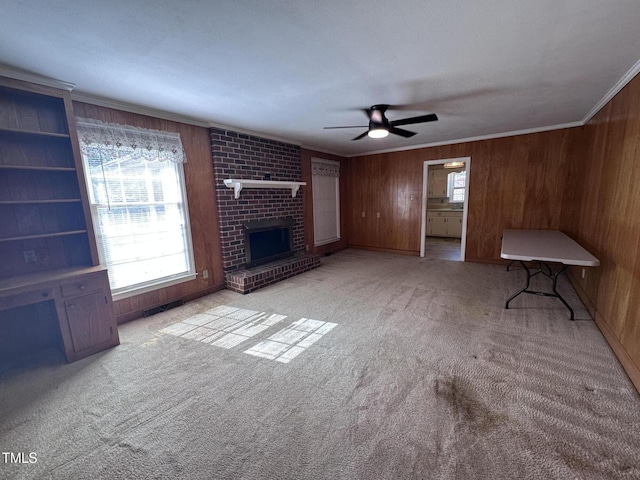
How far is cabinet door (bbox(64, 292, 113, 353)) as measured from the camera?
228cm

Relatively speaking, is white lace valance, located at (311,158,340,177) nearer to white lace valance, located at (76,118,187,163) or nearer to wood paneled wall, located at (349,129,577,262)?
wood paneled wall, located at (349,129,577,262)

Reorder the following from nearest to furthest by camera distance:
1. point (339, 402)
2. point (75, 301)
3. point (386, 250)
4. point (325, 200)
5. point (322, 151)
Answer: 1. point (339, 402)
2. point (75, 301)
3. point (322, 151)
4. point (325, 200)
5. point (386, 250)

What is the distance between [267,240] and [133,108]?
2.49 metres

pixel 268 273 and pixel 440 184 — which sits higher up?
pixel 440 184

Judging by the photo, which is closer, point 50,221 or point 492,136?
point 50,221

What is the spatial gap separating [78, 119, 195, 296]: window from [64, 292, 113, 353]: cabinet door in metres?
0.53

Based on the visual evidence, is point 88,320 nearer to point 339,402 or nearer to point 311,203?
point 339,402

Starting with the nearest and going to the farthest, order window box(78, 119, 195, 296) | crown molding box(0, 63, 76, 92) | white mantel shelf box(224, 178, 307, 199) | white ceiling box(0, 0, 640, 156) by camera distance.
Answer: white ceiling box(0, 0, 640, 156) → crown molding box(0, 63, 76, 92) → window box(78, 119, 195, 296) → white mantel shelf box(224, 178, 307, 199)

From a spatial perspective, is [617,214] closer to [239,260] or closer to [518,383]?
[518,383]

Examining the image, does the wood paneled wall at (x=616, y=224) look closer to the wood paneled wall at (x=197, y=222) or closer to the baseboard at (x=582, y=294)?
the baseboard at (x=582, y=294)

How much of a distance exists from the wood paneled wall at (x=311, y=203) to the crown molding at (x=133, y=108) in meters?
2.29

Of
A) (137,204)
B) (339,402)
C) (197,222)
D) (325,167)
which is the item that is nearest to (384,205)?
(325,167)

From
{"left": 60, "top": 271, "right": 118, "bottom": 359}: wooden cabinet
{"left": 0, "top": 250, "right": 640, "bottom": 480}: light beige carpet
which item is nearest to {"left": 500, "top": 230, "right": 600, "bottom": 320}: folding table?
{"left": 0, "top": 250, "right": 640, "bottom": 480}: light beige carpet

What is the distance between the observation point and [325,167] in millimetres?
5941
